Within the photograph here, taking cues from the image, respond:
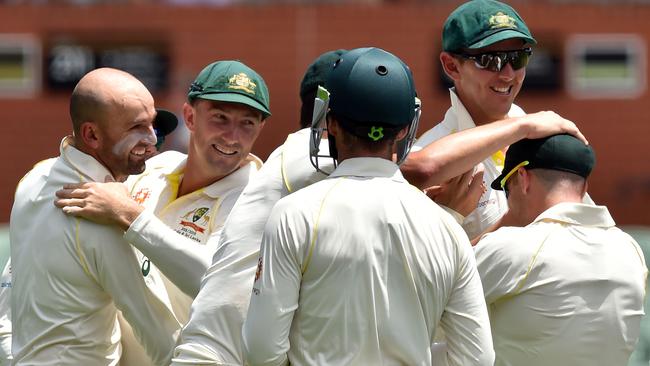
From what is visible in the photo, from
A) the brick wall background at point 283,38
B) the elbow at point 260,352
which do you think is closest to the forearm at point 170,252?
the elbow at point 260,352

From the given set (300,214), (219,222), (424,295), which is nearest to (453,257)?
(424,295)

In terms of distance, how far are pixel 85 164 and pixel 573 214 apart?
1675 mm

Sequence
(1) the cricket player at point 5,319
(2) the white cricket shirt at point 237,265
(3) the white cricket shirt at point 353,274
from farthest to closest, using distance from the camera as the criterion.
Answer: (1) the cricket player at point 5,319 → (2) the white cricket shirt at point 237,265 → (3) the white cricket shirt at point 353,274

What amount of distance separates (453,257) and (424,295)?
14 centimetres

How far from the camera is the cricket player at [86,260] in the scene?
4445 millimetres

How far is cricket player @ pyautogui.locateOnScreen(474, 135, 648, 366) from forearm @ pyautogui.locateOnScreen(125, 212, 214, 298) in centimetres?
94

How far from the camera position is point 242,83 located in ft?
15.3

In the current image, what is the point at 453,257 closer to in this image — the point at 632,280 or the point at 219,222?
the point at 632,280

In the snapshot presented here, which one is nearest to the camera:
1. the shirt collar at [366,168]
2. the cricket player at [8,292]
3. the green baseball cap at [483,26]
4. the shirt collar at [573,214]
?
the shirt collar at [366,168]

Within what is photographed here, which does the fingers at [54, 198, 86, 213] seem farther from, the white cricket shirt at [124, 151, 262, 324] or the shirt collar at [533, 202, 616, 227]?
the shirt collar at [533, 202, 616, 227]

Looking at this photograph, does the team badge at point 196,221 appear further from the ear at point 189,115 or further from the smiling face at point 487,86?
the smiling face at point 487,86

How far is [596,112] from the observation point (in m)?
22.1

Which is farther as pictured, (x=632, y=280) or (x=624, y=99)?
(x=624, y=99)

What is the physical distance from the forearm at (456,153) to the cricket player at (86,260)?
1.01 meters
